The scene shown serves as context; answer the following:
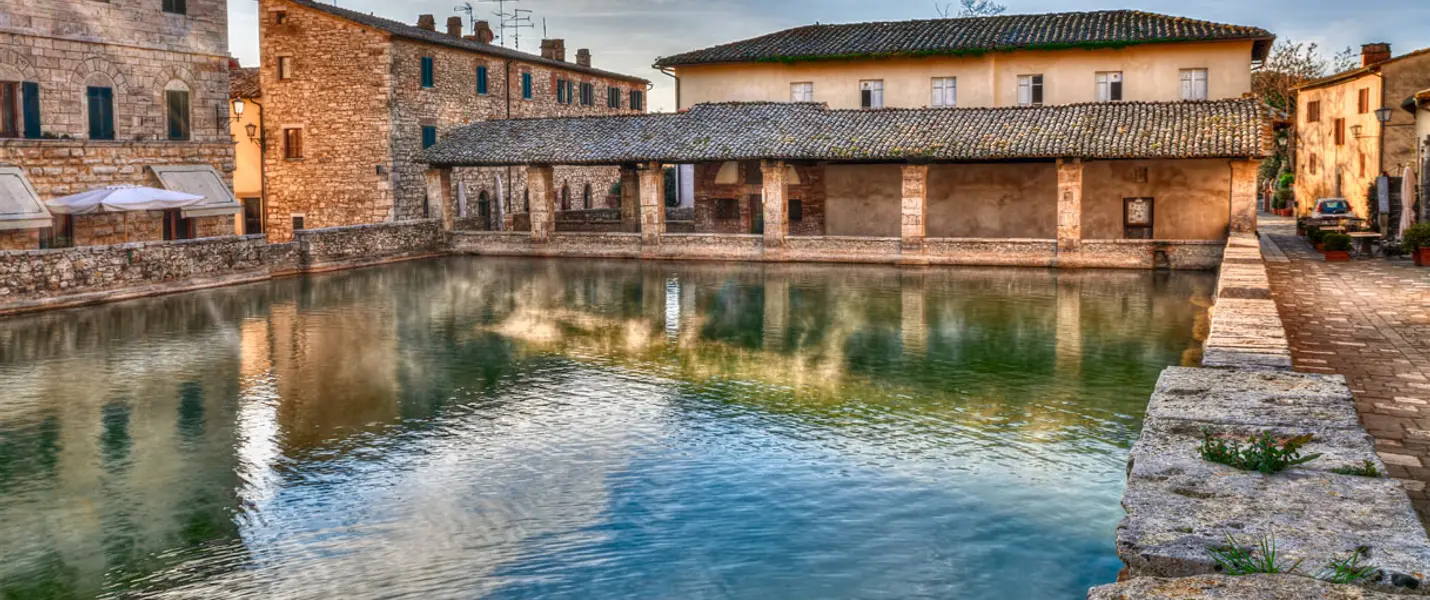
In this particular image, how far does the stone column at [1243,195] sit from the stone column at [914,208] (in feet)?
24.9

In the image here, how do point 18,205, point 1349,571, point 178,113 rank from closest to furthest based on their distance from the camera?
point 1349,571 < point 18,205 < point 178,113

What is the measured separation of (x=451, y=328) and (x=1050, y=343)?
32.0 ft

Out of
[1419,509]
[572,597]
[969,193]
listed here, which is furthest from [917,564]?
[969,193]

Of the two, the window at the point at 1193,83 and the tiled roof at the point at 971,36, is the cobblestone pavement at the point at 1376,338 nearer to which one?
the window at the point at 1193,83

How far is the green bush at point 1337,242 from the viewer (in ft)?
82.2

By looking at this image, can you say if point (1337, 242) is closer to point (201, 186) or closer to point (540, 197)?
point (540, 197)

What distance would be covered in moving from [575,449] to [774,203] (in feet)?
72.7

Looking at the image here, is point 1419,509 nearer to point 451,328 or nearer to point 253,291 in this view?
point 451,328

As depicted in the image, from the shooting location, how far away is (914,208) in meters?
31.3

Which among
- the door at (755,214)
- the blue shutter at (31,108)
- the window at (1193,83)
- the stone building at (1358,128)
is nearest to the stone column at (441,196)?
the door at (755,214)

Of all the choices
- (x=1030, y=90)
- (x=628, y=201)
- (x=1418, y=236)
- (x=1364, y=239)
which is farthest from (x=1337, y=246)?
(x=628, y=201)

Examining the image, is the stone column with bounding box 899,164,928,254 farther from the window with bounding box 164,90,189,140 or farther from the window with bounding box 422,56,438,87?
the window with bounding box 164,90,189,140

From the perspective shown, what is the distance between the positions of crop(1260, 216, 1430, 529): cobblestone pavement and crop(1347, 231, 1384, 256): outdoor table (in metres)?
1.44

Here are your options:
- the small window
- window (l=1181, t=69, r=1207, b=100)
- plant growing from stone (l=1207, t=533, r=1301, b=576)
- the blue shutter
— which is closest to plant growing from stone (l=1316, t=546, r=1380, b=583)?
plant growing from stone (l=1207, t=533, r=1301, b=576)
